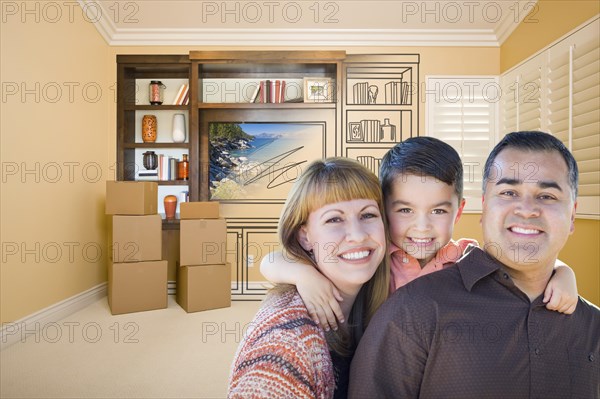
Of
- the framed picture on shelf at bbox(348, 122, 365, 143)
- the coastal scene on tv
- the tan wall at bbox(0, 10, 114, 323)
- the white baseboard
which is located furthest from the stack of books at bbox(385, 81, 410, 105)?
the white baseboard

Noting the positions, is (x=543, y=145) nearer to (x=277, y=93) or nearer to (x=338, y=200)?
(x=338, y=200)

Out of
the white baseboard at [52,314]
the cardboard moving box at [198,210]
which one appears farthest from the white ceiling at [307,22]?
the white baseboard at [52,314]

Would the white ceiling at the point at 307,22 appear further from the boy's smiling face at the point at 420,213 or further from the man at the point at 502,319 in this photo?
the man at the point at 502,319

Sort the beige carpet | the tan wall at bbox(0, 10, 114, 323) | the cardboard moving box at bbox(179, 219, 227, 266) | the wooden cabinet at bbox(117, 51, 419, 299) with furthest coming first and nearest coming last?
the wooden cabinet at bbox(117, 51, 419, 299) → the cardboard moving box at bbox(179, 219, 227, 266) → the tan wall at bbox(0, 10, 114, 323) → the beige carpet

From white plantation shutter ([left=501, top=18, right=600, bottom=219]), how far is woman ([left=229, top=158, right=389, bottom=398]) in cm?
243

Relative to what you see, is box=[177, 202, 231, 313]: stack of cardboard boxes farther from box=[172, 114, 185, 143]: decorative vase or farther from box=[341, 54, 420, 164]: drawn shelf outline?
box=[341, 54, 420, 164]: drawn shelf outline

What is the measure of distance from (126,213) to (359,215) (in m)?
3.18

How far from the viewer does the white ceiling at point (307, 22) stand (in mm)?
4156

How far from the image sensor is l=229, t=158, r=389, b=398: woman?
0.93 metres

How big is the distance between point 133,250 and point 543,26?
3863 millimetres

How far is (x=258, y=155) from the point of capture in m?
4.96

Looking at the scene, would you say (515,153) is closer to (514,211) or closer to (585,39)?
(514,211)

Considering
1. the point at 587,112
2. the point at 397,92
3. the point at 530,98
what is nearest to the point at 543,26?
the point at 530,98

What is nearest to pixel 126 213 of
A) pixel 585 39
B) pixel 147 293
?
pixel 147 293
